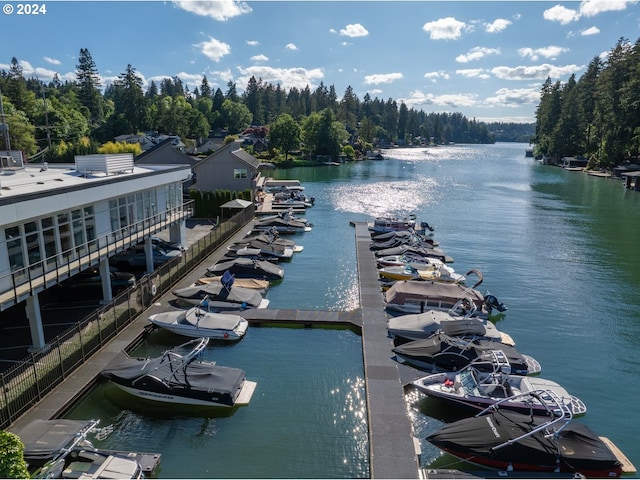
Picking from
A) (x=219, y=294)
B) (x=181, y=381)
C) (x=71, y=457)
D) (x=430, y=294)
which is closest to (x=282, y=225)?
(x=219, y=294)

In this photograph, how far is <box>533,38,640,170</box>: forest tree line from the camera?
321ft

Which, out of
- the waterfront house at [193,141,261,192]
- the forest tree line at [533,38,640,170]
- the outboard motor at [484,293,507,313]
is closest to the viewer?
the outboard motor at [484,293,507,313]

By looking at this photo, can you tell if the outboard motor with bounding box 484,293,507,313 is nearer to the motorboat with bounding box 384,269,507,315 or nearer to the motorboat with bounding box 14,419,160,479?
the motorboat with bounding box 384,269,507,315

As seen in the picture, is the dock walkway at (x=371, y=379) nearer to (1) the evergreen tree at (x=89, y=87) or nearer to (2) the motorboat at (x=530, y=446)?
(2) the motorboat at (x=530, y=446)

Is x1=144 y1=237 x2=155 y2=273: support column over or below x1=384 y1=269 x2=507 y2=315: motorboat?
over

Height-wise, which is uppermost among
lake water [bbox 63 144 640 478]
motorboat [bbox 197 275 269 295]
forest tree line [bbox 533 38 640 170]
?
forest tree line [bbox 533 38 640 170]

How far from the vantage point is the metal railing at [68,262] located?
59.5 ft

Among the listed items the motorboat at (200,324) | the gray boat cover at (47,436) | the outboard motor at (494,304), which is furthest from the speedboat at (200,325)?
the outboard motor at (494,304)

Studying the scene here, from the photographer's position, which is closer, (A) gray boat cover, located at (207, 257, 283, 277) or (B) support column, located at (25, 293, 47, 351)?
(B) support column, located at (25, 293, 47, 351)

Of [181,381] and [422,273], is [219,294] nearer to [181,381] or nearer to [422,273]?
[181,381]

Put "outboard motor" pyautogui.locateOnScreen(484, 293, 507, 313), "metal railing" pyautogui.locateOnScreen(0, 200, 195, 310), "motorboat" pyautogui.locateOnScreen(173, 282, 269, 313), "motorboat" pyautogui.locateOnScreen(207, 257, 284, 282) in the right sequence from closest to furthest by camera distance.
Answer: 1. "metal railing" pyautogui.locateOnScreen(0, 200, 195, 310)
2. "motorboat" pyautogui.locateOnScreen(173, 282, 269, 313)
3. "outboard motor" pyautogui.locateOnScreen(484, 293, 507, 313)
4. "motorboat" pyautogui.locateOnScreen(207, 257, 284, 282)

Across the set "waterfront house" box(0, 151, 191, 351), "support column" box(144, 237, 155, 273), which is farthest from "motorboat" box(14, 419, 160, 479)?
"support column" box(144, 237, 155, 273)

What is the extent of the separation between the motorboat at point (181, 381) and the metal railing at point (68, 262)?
190 inches

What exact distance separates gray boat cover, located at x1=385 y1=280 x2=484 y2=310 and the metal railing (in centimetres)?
1707
